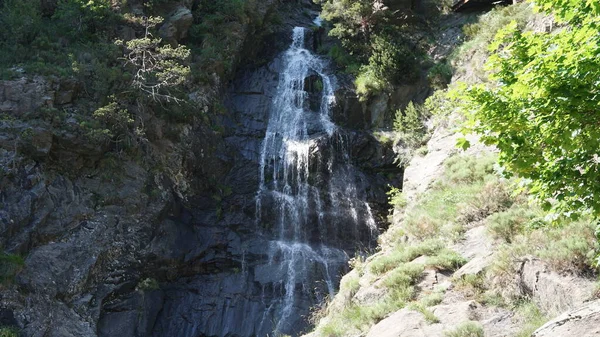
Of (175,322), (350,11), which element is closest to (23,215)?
(175,322)

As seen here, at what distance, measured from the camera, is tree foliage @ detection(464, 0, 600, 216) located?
15.3 ft

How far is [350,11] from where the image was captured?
21.8 m

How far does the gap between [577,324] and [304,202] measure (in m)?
13.1

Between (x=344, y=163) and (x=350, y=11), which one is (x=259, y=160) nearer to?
(x=344, y=163)

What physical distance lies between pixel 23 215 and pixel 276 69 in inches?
515

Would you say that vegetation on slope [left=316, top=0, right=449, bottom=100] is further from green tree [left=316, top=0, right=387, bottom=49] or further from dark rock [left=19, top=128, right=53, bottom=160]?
dark rock [left=19, top=128, right=53, bottom=160]

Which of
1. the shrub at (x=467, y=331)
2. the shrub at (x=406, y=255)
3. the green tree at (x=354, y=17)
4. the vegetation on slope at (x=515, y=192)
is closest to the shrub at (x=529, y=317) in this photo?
the vegetation on slope at (x=515, y=192)

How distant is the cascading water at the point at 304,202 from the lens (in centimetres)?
1569

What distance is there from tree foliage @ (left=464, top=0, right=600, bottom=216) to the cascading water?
10.7 meters

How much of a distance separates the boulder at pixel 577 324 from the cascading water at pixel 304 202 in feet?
32.8

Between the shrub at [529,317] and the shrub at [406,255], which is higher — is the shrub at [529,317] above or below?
below

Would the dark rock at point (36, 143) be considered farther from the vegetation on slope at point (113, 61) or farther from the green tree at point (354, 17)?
the green tree at point (354, 17)

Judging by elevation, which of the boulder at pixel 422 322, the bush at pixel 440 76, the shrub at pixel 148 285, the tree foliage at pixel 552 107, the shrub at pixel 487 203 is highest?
the bush at pixel 440 76

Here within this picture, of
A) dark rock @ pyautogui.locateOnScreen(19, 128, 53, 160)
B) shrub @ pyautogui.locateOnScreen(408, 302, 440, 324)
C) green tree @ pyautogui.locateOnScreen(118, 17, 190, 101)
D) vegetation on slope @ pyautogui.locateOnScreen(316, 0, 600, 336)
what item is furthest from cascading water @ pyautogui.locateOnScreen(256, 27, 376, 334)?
shrub @ pyautogui.locateOnScreen(408, 302, 440, 324)
